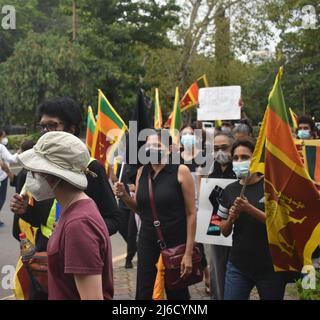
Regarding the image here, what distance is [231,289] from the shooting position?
3.60m

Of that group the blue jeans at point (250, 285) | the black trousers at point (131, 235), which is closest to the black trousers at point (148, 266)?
the blue jeans at point (250, 285)

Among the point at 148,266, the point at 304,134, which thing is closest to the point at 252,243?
the point at 148,266

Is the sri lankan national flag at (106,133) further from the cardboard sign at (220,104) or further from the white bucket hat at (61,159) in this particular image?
the white bucket hat at (61,159)

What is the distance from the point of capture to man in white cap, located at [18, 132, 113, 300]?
211 centimetres

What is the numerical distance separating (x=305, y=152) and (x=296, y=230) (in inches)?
69.1

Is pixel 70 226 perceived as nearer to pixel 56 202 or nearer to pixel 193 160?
pixel 56 202

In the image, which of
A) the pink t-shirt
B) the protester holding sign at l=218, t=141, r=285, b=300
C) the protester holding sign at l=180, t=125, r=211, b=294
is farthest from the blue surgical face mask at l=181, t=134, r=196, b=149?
the pink t-shirt

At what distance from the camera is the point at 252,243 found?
354 centimetres

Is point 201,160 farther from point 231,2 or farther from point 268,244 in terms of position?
point 231,2

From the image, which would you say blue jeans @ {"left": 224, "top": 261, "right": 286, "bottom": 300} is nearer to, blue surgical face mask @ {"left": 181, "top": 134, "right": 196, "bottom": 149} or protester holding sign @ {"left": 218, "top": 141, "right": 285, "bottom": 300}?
protester holding sign @ {"left": 218, "top": 141, "right": 285, "bottom": 300}

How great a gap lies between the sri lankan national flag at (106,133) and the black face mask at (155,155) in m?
1.96

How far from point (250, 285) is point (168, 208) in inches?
31.0

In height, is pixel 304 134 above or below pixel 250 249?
above
